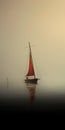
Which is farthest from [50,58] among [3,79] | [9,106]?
[9,106]

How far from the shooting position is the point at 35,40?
1533mm

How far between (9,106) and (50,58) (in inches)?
21.6

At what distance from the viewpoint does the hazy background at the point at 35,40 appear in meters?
1.52

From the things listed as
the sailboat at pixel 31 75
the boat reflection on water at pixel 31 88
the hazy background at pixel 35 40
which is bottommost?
the boat reflection on water at pixel 31 88

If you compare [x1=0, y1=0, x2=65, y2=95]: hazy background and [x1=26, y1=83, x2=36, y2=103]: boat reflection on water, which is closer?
[x1=26, y1=83, x2=36, y2=103]: boat reflection on water

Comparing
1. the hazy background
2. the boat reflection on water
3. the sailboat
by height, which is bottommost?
the boat reflection on water

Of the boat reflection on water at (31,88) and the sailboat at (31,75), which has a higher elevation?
the sailboat at (31,75)

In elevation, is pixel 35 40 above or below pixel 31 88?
above

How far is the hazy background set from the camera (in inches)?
59.9

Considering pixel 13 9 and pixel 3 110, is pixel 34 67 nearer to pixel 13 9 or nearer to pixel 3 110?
pixel 13 9

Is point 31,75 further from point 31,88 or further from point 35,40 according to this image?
point 35,40

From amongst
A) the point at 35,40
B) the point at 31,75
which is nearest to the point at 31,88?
the point at 31,75

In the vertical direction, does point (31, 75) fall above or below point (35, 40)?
below

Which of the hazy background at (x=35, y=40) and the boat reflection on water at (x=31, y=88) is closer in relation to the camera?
the boat reflection on water at (x=31, y=88)
